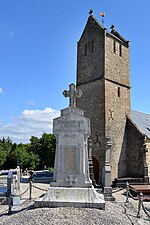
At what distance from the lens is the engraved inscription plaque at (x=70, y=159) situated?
8164mm

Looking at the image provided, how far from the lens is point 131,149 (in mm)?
20172

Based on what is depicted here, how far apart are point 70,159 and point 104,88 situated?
12.4 metres

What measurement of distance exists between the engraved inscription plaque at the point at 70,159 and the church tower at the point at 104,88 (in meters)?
10.8

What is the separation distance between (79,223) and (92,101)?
48.2ft

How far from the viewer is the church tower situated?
1941cm

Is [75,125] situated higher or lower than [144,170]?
higher

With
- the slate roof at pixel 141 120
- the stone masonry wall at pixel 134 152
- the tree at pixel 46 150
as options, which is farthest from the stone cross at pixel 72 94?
the tree at pixel 46 150

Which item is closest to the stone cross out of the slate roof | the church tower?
the church tower

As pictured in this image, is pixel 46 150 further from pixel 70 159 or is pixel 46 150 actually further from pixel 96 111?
pixel 70 159

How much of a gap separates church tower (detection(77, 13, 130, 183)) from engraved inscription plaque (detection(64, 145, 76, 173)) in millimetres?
10847

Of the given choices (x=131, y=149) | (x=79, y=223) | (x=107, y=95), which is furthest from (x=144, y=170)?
(x=79, y=223)

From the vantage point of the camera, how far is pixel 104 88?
19.8 meters

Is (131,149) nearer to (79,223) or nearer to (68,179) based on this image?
(68,179)

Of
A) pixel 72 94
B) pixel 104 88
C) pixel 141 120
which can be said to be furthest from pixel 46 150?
pixel 72 94
